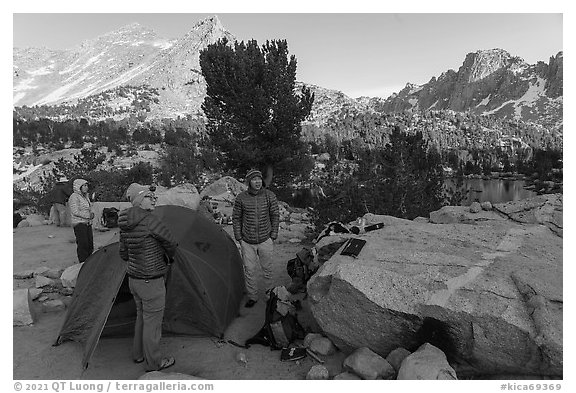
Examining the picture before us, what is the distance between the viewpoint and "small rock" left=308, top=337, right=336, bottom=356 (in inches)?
163

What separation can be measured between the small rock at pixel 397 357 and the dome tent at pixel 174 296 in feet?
6.81

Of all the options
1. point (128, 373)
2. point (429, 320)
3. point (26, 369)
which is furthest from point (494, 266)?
point (26, 369)

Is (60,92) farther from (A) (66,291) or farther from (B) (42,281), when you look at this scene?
(A) (66,291)

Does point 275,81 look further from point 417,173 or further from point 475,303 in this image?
point 475,303

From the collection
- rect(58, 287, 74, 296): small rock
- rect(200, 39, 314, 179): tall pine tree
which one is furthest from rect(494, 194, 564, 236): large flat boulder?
rect(200, 39, 314, 179): tall pine tree

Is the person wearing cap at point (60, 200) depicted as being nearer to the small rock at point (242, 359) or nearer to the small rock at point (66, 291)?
the small rock at point (66, 291)

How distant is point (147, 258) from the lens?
3.68 metres

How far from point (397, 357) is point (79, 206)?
19.6 ft

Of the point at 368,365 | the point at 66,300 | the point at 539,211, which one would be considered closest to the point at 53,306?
the point at 66,300

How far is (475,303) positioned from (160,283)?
3168mm

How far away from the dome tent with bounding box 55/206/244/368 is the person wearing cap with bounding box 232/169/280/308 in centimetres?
43

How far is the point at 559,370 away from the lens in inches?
128

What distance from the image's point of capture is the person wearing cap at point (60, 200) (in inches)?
398

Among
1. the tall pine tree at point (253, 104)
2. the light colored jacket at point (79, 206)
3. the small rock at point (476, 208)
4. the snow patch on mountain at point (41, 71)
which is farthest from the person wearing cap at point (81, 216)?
the snow patch on mountain at point (41, 71)
